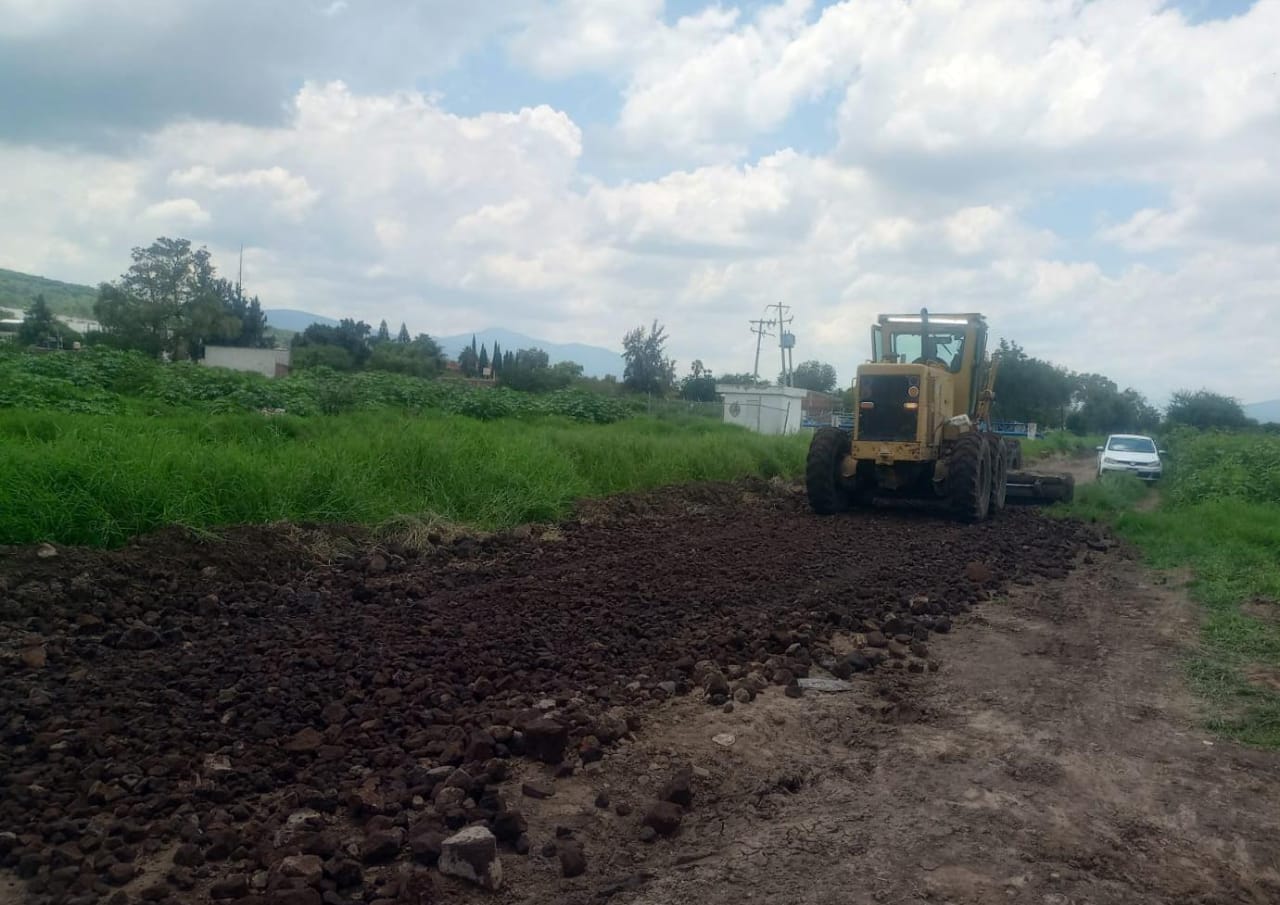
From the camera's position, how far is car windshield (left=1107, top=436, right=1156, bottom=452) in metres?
25.7

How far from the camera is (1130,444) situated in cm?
2594

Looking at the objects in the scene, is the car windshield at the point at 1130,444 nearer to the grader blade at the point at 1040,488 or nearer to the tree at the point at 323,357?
the grader blade at the point at 1040,488

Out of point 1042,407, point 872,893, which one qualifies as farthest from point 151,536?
point 1042,407

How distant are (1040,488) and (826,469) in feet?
17.0

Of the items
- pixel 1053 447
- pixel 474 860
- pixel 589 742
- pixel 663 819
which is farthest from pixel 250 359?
pixel 474 860

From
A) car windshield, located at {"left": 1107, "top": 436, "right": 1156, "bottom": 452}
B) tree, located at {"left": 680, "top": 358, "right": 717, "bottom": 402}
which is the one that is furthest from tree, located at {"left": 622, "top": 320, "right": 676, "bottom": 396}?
car windshield, located at {"left": 1107, "top": 436, "right": 1156, "bottom": 452}

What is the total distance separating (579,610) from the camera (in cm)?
742

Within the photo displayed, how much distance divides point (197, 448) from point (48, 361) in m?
11.9

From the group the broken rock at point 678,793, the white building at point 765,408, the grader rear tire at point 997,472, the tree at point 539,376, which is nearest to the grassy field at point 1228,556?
the grader rear tire at point 997,472

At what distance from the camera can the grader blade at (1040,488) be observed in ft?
55.8

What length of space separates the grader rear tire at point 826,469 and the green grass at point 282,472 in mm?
2846

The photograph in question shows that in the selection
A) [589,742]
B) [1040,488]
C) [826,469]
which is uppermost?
[826,469]

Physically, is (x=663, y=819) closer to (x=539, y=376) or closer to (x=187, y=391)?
(x=187, y=391)

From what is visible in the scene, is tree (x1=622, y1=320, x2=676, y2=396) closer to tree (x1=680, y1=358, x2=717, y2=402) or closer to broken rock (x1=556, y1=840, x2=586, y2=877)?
tree (x1=680, y1=358, x2=717, y2=402)
